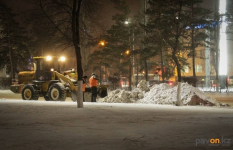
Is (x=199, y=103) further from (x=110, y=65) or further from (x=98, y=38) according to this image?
(x=110, y=65)

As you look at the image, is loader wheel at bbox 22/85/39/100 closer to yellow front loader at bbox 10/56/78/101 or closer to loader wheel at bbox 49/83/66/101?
yellow front loader at bbox 10/56/78/101

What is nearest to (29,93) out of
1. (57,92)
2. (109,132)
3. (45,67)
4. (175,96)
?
(45,67)

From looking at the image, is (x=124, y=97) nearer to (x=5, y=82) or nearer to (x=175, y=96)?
(x=175, y=96)

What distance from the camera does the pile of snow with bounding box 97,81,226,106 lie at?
1852 centimetres

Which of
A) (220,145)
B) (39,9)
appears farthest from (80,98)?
(220,145)

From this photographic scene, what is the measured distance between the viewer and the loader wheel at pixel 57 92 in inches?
857

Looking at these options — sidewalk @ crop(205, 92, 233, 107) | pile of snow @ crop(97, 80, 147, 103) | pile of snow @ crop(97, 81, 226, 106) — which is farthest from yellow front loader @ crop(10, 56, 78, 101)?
sidewalk @ crop(205, 92, 233, 107)

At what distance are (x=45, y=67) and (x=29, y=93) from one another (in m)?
2.42

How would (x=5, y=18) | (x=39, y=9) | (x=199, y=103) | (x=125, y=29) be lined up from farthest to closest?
1. (x=5, y=18)
2. (x=125, y=29)
3. (x=199, y=103)
4. (x=39, y=9)

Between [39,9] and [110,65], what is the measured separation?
26979 millimetres

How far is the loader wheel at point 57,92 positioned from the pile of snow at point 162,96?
9.93 ft

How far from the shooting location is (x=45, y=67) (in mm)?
23922

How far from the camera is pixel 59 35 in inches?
736

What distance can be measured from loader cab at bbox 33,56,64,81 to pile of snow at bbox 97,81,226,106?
5.39 metres
